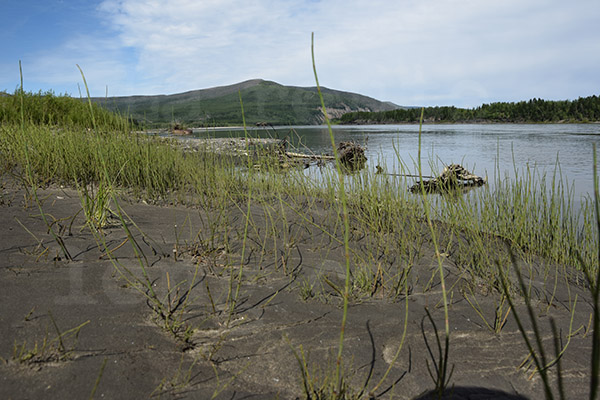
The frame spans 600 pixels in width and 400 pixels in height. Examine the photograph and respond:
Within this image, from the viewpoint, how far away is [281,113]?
9138 cm

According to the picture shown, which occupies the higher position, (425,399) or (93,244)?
(93,244)

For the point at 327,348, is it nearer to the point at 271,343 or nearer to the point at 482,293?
the point at 271,343

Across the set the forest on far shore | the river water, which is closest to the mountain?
the forest on far shore

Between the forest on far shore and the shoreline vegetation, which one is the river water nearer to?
the shoreline vegetation

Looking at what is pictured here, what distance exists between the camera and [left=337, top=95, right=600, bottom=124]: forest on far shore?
4441 centimetres

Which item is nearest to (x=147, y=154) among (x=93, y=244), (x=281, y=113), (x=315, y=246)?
(x=93, y=244)

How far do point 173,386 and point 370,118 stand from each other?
255ft

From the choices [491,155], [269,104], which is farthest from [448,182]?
[269,104]

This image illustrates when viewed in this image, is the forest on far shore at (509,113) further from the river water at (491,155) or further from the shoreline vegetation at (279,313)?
the shoreline vegetation at (279,313)

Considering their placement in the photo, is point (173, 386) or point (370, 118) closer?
point (173, 386)

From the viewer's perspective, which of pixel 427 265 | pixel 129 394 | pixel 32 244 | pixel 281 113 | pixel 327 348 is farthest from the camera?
pixel 281 113

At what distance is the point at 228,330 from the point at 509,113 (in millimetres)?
63444

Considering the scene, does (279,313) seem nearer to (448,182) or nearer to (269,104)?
(448,182)

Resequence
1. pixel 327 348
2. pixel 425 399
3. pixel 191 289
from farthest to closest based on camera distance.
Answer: pixel 191 289, pixel 327 348, pixel 425 399
